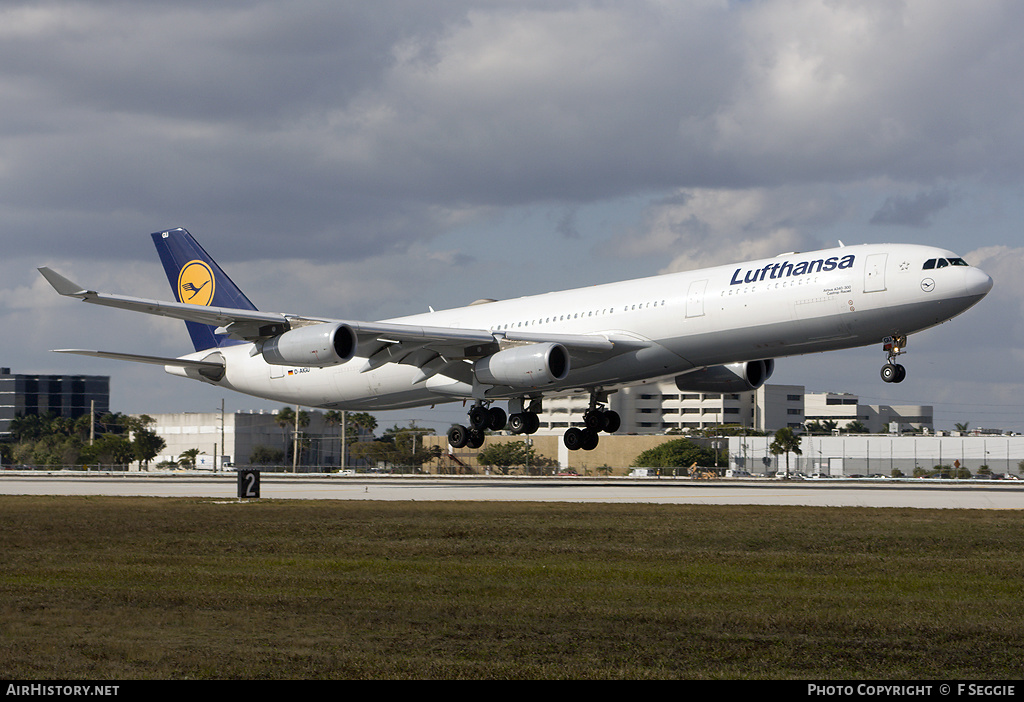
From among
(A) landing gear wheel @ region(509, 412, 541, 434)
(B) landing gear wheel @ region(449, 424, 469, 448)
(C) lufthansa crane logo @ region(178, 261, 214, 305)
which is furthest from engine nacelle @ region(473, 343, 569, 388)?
(C) lufthansa crane logo @ region(178, 261, 214, 305)

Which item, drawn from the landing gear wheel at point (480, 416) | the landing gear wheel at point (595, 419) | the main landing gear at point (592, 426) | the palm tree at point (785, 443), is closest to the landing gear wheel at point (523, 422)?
the landing gear wheel at point (480, 416)

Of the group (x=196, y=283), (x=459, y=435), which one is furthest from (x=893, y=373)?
(x=196, y=283)

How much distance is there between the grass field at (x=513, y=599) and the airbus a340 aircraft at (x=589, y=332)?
9.79 metres

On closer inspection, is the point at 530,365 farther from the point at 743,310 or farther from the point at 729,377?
the point at 729,377

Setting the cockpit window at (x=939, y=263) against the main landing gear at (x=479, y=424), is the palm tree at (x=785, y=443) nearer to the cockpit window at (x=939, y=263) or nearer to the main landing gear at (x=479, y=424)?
the main landing gear at (x=479, y=424)

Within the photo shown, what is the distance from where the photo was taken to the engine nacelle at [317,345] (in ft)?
123

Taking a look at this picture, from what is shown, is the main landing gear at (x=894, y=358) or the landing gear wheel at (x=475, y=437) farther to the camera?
the landing gear wheel at (x=475, y=437)

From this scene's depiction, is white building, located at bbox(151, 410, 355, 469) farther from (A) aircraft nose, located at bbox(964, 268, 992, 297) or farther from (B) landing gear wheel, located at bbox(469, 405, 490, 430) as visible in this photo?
(A) aircraft nose, located at bbox(964, 268, 992, 297)

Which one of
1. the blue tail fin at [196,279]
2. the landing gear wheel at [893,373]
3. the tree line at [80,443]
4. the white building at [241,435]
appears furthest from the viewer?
the white building at [241,435]

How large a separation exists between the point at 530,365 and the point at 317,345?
7695 mm

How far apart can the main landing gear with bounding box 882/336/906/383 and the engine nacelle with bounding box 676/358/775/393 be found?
408 inches

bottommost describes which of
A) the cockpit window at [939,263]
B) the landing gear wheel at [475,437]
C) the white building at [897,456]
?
the white building at [897,456]

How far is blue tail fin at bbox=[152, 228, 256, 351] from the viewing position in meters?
51.8
